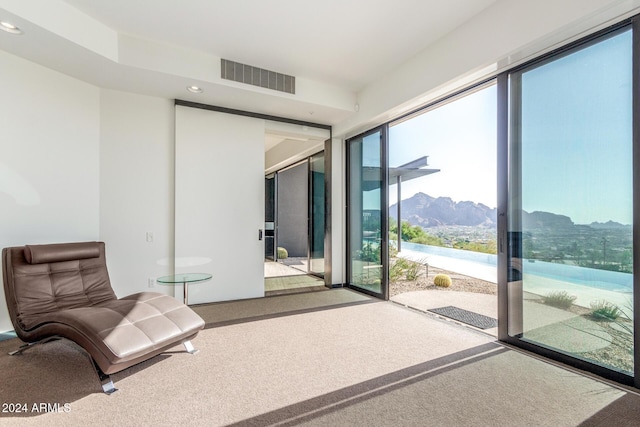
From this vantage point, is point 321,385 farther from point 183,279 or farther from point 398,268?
point 398,268

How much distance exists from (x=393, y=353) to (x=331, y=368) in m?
0.61

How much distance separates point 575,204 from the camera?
248cm

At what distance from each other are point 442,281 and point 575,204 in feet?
9.85

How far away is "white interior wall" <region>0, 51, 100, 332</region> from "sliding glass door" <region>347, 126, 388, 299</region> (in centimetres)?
364

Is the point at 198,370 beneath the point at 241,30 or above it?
beneath

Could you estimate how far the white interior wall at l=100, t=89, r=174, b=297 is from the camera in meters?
3.96

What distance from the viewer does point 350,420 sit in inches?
72.8

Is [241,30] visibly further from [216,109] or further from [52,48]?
[52,48]

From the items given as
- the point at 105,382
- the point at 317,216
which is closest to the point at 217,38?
the point at 105,382

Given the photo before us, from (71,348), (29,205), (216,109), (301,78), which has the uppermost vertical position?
(301,78)

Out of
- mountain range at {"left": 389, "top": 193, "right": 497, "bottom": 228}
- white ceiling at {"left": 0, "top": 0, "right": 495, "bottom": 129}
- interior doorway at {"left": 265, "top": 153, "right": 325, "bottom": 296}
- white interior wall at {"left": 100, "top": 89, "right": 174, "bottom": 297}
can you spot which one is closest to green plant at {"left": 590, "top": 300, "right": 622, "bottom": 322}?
mountain range at {"left": 389, "top": 193, "right": 497, "bottom": 228}

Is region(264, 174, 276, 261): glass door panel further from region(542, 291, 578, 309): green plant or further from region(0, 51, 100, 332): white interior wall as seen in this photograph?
region(542, 291, 578, 309): green plant

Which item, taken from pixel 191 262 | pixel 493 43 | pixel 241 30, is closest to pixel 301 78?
pixel 241 30

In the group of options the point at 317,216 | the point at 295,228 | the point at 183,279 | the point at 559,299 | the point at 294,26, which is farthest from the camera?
the point at 295,228
